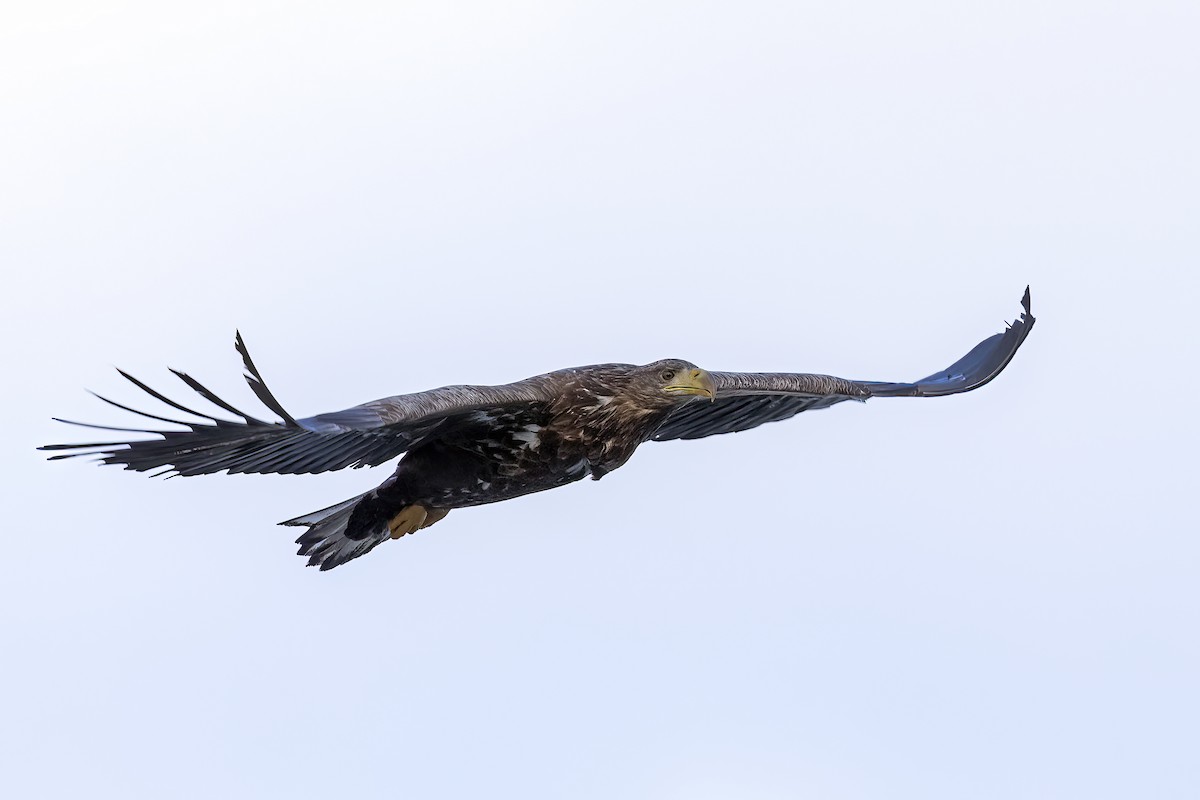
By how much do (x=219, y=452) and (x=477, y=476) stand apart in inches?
77.4

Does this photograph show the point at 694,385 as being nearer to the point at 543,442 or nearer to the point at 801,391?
the point at 543,442

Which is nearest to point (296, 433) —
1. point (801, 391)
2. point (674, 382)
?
point (674, 382)

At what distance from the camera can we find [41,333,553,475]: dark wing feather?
28.9 feet

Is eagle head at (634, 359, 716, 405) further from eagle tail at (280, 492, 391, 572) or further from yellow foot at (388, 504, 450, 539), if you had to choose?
eagle tail at (280, 492, 391, 572)

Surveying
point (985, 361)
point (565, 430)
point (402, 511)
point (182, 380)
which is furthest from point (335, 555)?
point (985, 361)

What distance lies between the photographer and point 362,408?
9562 millimetres

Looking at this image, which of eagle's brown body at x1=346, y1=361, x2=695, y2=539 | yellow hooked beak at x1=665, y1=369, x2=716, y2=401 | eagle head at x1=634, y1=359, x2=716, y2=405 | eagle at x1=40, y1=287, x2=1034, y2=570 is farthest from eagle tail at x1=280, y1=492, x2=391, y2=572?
yellow hooked beak at x1=665, y1=369, x2=716, y2=401

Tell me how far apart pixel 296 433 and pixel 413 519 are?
7.52 feet

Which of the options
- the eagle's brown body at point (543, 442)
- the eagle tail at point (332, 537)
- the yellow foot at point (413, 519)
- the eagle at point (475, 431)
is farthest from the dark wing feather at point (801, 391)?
the eagle tail at point (332, 537)

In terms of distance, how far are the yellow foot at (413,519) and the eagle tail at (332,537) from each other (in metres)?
0.11

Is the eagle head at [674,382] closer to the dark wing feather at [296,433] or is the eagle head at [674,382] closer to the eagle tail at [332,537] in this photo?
the dark wing feather at [296,433]

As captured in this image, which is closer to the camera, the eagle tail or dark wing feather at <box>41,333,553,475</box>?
dark wing feather at <box>41,333,553,475</box>

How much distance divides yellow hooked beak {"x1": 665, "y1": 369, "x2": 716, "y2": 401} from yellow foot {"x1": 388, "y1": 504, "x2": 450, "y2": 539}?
1.59 metres

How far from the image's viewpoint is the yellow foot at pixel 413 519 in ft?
37.3
